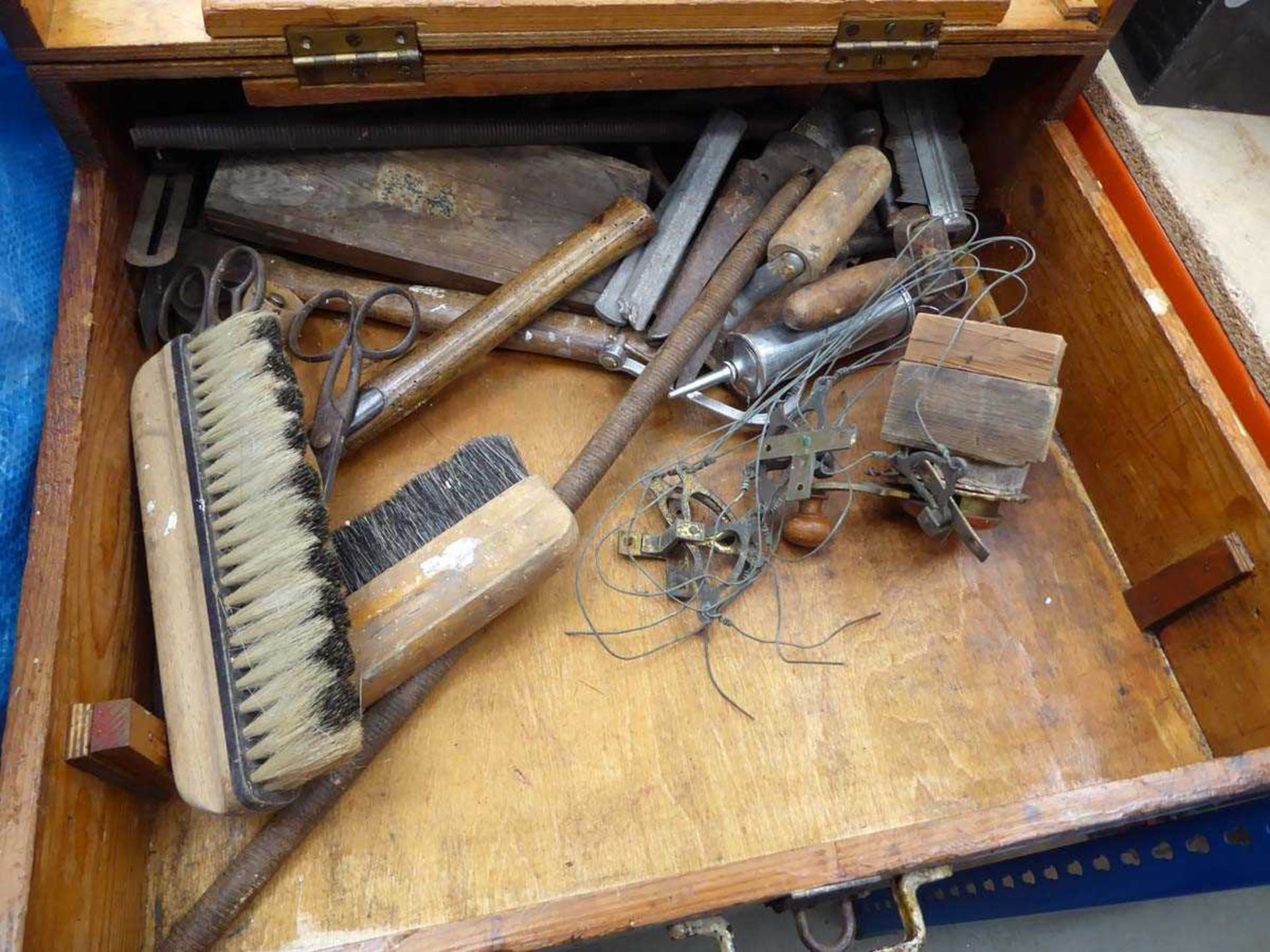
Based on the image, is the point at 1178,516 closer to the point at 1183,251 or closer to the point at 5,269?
the point at 1183,251

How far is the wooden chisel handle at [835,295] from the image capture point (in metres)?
1.18

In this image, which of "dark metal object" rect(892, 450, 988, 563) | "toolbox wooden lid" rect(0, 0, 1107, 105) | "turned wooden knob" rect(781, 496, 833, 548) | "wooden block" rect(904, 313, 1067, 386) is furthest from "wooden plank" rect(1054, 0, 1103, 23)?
"turned wooden knob" rect(781, 496, 833, 548)

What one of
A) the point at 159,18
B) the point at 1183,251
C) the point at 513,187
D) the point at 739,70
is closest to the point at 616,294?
the point at 513,187

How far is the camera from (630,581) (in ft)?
3.77

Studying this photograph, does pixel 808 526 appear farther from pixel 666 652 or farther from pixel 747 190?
pixel 747 190

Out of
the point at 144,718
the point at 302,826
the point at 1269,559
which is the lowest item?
the point at 302,826

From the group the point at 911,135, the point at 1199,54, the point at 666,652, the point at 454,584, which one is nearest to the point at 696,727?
the point at 666,652

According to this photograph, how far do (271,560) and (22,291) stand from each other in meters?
0.42

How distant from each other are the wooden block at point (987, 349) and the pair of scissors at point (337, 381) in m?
0.63

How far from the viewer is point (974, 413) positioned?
3.67ft

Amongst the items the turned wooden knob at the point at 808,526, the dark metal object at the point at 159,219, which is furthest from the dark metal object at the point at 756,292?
the dark metal object at the point at 159,219

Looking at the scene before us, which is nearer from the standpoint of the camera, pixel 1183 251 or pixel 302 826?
pixel 302 826

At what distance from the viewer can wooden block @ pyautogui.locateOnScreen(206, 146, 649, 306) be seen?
117 centimetres

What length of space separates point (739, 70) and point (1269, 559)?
794mm
